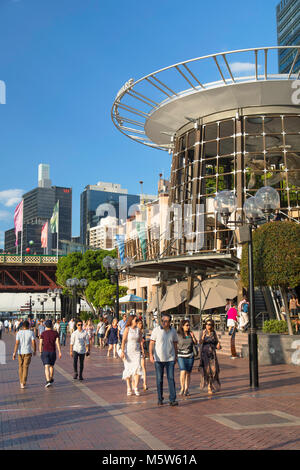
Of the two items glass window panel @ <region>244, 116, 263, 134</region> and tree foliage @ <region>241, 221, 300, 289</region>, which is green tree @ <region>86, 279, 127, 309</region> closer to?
glass window panel @ <region>244, 116, 263, 134</region>

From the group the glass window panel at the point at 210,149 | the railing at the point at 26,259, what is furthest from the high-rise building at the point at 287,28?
the railing at the point at 26,259

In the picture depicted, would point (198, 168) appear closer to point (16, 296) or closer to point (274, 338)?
point (274, 338)

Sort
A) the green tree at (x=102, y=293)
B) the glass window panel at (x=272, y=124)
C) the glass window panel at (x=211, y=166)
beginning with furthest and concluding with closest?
the green tree at (x=102, y=293)
the glass window panel at (x=211, y=166)
the glass window panel at (x=272, y=124)

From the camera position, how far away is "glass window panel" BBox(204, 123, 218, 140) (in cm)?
3353

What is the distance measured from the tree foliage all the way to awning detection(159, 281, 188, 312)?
41.4 feet

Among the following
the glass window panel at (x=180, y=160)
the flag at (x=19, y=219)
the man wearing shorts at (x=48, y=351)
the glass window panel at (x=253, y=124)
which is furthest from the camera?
the flag at (x=19, y=219)

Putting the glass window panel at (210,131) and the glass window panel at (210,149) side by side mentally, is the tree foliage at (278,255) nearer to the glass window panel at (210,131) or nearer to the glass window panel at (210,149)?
the glass window panel at (210,131)

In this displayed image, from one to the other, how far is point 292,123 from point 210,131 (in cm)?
529

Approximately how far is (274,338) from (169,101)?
60.4 feet

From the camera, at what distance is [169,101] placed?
104ft

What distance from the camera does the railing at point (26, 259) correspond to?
224 feet

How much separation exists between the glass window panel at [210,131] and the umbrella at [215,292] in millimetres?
9990

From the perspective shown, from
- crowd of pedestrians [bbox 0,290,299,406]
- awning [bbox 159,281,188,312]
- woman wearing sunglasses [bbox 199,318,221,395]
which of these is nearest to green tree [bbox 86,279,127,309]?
awning [bbox 159,281,188,312]

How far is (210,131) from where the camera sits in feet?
114
